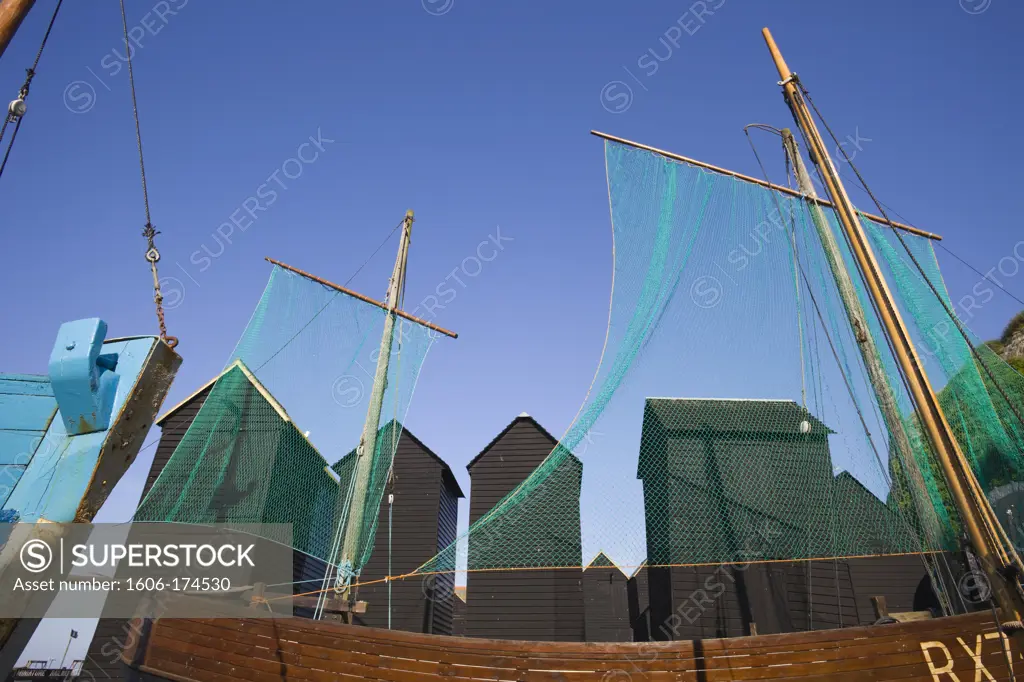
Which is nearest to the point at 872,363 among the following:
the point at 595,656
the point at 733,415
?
the point at 733,415

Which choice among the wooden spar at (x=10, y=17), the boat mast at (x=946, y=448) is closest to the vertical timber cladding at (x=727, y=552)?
the boat mast at (x=946, y=448)

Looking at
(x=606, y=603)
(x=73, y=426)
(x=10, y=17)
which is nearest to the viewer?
(x=10, y=17)

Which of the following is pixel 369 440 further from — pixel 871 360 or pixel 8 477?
pixel 871 360

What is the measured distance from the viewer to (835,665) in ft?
18.6

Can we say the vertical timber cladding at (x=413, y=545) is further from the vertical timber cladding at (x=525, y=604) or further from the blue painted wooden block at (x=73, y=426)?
the blue painted wooden block at (x=73, y=426)

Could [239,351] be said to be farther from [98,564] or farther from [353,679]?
[353,679]

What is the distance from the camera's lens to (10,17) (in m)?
4.15

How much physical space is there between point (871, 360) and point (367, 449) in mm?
8695

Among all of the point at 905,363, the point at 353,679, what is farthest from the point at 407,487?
the point at 905,363

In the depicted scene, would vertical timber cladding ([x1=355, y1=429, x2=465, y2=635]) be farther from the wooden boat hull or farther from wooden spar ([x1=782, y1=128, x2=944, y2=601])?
wooden spar ([x1=782, y1=128, x2=944, y2=601])

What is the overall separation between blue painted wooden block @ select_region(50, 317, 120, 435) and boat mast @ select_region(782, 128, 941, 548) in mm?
8900

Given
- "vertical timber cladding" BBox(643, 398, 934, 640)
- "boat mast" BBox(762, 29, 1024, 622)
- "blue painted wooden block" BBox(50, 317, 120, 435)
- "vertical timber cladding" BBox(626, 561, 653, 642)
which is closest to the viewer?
"boat mast" BBox(762, 29, 1024, 622)

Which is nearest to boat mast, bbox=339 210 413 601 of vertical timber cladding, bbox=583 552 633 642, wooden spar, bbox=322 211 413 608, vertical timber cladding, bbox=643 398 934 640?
wooden spar, bbox=322 211 413 608

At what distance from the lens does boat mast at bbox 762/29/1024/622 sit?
436 centimetres
